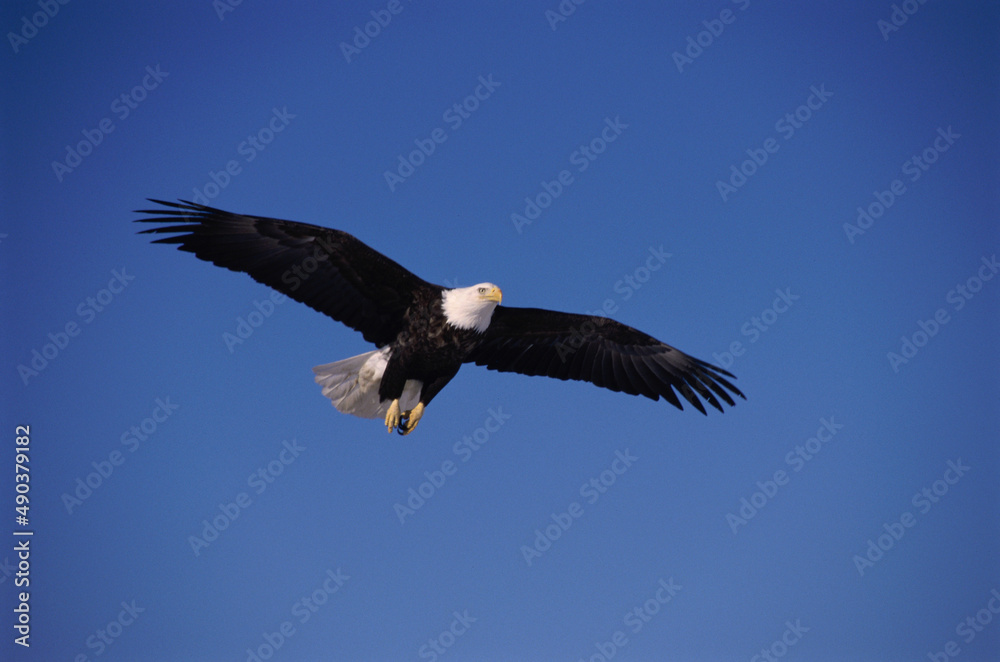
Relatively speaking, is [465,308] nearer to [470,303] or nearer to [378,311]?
[470,303]

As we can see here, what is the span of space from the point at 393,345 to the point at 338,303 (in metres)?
0.49

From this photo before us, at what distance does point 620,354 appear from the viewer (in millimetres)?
8164

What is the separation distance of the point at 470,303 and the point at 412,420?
96cm

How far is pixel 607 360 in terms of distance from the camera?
26.8ft

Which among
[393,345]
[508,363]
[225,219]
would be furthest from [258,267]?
[508,363]

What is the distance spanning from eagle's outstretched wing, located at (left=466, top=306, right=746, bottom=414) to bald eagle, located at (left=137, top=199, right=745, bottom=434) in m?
0.02

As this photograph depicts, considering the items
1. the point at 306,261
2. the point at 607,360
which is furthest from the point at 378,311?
the point at 607,360

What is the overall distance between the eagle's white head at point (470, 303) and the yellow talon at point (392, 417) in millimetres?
739

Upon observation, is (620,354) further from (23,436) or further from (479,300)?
(23,436)

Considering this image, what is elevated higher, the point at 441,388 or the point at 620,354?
the point at 620,354

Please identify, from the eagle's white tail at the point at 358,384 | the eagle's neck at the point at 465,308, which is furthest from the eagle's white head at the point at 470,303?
the eagle's white tail at the point at 358,384

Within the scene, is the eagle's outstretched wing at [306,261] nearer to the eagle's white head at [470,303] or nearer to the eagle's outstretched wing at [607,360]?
the eagle's white head at [470,303]

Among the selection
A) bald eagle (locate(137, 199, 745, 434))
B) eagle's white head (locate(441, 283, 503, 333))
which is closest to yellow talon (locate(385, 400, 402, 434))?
bald eagle (locate(137, 199, 745, 434))

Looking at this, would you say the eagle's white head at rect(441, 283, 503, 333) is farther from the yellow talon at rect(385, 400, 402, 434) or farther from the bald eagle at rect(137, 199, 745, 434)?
the yellow talon at rect(385, 400, 402, 434)
